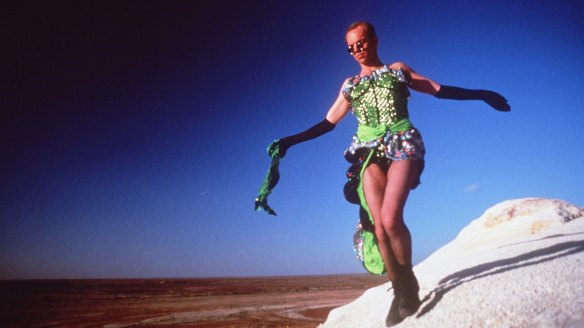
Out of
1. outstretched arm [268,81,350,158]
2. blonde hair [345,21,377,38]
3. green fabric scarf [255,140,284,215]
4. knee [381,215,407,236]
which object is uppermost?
blonde hair [345,21,377,38]

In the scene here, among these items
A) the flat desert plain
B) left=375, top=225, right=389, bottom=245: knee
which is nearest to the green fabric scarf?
left=375, top=225, right=389, bottom=245: knee

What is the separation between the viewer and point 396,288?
7.25 ft

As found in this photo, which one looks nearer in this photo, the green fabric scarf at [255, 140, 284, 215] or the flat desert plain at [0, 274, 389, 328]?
the green fabric scarf at [255, 140, 284, 215]

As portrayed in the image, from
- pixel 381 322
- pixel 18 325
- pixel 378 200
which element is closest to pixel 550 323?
pixel 378 200

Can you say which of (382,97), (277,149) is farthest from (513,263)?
(277,149)

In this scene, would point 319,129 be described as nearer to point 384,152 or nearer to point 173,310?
point 384,152

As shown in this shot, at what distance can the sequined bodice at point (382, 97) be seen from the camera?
7.63 feet

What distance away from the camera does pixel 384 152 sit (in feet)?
7.40

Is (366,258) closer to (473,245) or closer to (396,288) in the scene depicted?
(396,288)

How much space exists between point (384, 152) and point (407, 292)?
0.93 meters

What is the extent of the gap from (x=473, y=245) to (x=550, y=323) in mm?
4774

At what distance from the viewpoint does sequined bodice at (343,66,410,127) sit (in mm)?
2324

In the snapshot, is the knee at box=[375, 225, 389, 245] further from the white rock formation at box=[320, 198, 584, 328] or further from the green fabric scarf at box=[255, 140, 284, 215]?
the green fabric scarf at box=[255, 140, 284, 215]

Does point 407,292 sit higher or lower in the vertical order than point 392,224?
lower
